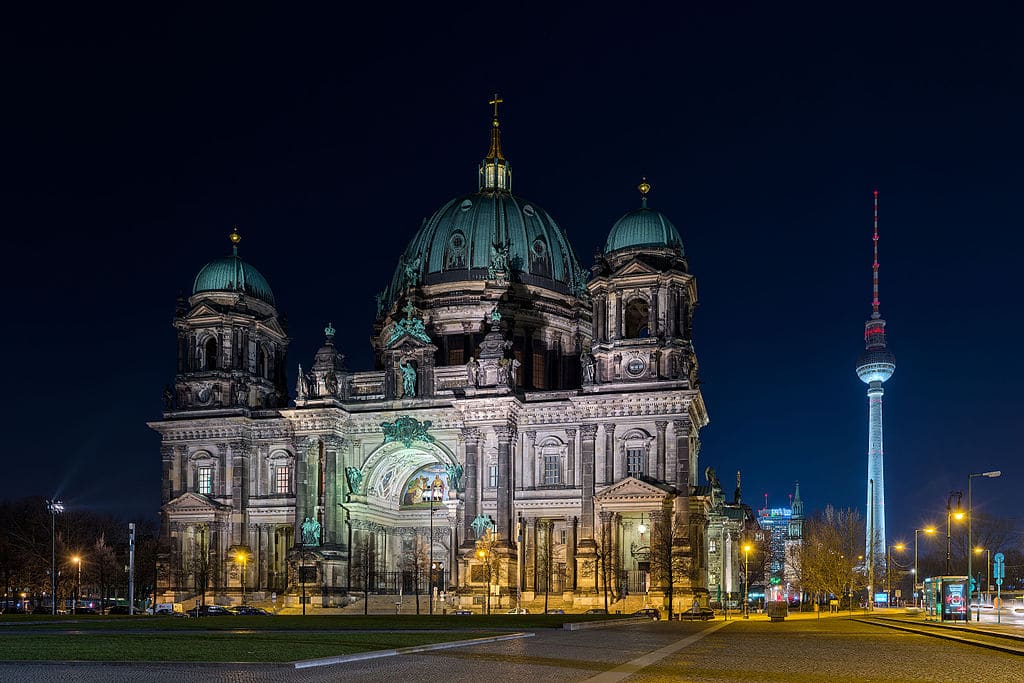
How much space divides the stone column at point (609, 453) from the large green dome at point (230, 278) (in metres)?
36.3

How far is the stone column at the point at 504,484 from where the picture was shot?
8962 cm

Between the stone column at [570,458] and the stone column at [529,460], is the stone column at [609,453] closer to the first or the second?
the stone column at [570,458]

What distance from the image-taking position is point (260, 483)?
10019 cm

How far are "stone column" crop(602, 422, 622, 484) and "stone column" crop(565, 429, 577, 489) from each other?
127 inches

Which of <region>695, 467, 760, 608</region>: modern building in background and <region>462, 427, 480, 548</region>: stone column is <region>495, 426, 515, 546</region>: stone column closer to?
<region>462, 427, 480, 548</region>: stone column

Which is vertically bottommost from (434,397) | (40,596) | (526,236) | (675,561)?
(40,596)

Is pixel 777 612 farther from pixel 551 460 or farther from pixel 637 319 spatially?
pixel 637 319

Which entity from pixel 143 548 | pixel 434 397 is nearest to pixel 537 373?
pixel 434 397

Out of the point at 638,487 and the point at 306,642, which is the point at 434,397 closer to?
the point at 638,487

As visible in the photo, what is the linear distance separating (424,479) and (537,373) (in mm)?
13947

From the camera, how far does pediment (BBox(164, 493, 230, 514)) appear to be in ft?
322

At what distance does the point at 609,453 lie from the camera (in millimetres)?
88938

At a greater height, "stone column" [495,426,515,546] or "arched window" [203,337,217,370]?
"arched window" [203,337,217,370]

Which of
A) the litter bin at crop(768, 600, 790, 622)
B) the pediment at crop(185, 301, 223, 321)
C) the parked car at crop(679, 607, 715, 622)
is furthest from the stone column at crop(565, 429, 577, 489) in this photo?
the pediment at crop(185, 301, 223, 321)
